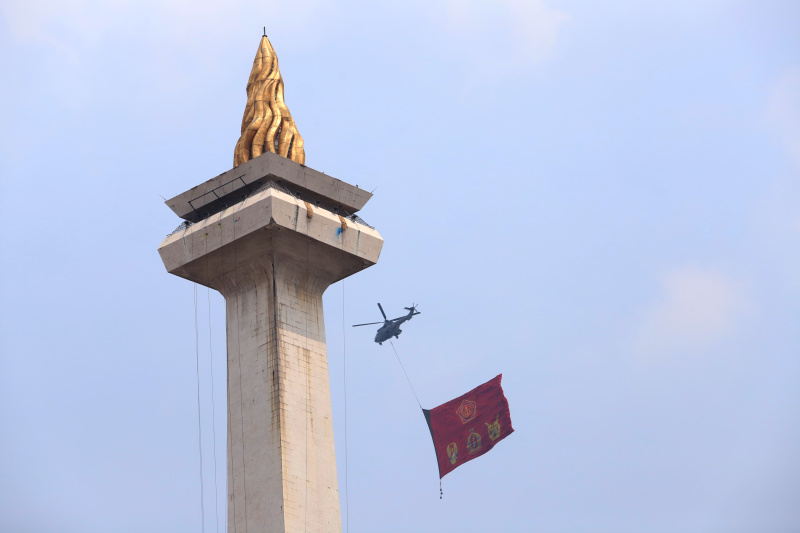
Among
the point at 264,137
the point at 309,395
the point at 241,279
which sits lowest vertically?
the point at 309,395

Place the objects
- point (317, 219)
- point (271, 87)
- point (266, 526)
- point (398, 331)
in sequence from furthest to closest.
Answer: point (398, 331), point (271, 87), point (317, 219), point (266, 526)

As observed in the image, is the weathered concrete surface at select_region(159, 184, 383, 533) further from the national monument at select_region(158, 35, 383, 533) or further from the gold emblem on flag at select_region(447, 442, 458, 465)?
the gold emblem on flag at select_region(447, 442, 458, 465)

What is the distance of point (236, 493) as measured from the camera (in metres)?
85.3

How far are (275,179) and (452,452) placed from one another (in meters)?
19.0

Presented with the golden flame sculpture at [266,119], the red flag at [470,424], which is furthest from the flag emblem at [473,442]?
the golden flame sculpture at [266,119]

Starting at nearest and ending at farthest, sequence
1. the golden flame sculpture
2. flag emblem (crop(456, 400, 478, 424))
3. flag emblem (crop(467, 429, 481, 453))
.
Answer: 1. flag emblem (crop(467, 429, 481, 453))
2. flag emblem (crop(456, 400, 478, 424))
3. the golden flame sculpture

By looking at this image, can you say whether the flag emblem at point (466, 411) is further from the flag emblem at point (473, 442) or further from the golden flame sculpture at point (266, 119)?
the golden flame sculpture at point (266, 119)

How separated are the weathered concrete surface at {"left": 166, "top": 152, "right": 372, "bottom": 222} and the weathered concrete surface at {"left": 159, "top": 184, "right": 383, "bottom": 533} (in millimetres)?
1667

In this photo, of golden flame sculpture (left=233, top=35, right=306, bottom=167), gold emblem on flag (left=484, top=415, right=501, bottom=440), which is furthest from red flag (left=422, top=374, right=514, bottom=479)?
golden flame sculpture (left=233, top=35, right=306, bottom=167)

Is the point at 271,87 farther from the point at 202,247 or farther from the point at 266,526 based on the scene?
the point at 266,526

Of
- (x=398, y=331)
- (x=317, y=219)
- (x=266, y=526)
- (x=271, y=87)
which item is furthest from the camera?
(x=398, y=331)

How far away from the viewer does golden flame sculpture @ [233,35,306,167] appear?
309 feet

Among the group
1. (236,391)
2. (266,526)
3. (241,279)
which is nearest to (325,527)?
(266,526)

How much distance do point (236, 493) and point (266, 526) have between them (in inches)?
130
